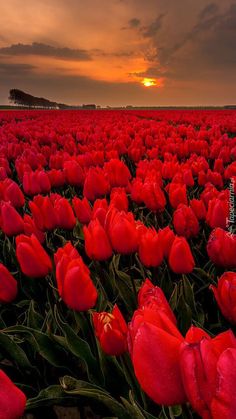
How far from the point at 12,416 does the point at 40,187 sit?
258cm

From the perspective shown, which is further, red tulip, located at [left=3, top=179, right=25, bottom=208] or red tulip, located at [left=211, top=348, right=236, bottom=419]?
red tulip, located at [left=3, top=179, right=25, bottom=208]

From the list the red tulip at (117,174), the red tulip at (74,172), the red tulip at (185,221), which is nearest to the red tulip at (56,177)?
the red tulip at (74,172)

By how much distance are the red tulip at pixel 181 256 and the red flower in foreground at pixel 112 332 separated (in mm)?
614

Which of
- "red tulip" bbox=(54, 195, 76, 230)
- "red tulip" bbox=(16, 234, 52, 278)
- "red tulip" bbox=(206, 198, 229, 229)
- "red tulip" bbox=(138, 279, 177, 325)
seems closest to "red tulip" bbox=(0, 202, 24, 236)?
"red tulip" bbox=(54, 195, 76, 230)

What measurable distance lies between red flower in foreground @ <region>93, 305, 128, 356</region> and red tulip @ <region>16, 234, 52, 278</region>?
26.4 inches

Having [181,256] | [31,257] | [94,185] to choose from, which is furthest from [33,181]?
[181,256]

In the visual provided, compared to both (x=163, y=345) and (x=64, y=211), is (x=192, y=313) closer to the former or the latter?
(x=64, y=211)

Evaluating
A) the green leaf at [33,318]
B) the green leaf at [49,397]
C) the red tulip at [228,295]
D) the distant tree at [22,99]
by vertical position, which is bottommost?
the green leaf at [49,397]

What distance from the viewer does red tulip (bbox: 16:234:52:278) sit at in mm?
1783

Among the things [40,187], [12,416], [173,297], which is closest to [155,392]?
[12,416]

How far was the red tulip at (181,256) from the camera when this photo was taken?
5.76 feet

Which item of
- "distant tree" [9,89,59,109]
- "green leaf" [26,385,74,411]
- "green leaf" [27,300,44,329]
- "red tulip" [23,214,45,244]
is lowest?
"green leaf" [26,385,74,411]

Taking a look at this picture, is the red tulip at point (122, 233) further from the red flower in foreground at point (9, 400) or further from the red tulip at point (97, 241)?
the red flower in foreground at point (9, 400)

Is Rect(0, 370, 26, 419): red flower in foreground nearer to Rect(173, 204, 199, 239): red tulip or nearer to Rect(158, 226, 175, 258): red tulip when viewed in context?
Rect(158, 226, 175, 258): red tulip
